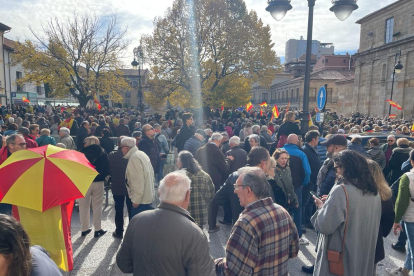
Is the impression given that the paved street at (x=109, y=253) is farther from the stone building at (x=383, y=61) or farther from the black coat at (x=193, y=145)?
the stone building at (x=383, y=61)

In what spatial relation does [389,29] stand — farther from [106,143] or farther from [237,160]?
[106,143]

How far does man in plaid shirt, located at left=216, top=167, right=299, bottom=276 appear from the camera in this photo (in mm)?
2191

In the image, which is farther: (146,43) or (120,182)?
(146,43)

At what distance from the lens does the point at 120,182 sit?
4.99m

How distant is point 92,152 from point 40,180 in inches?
91.3

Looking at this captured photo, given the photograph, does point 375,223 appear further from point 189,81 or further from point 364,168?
point 189,81

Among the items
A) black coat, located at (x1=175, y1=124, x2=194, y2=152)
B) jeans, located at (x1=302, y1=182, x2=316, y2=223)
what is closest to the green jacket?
jeans, located at (x1=302, y1=182, x2=316, y2=223)

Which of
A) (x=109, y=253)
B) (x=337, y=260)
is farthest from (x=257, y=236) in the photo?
(x=109, y=253)

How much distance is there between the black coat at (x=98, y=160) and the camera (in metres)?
5.18

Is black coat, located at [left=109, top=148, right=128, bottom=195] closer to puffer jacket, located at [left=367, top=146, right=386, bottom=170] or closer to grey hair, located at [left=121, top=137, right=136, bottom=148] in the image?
grey hair, located at [left=121, top=137, right=136, bottom=148]

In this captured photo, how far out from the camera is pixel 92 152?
521 centimetres

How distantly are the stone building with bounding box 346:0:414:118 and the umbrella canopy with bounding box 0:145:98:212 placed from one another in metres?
30.1

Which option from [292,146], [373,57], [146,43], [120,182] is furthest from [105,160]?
[373,57]

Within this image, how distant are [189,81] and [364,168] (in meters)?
19.8
